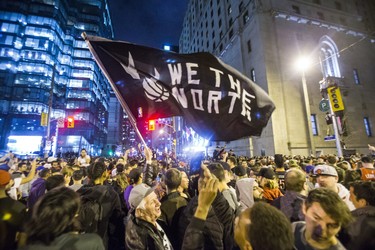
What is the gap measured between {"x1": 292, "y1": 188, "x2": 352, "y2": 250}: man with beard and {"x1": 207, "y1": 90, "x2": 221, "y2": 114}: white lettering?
1.85m

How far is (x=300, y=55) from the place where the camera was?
26.3 m

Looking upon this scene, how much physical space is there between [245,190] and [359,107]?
33480 mm

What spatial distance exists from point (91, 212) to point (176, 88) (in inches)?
92.9

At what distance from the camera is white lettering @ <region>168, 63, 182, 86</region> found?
11.5ft

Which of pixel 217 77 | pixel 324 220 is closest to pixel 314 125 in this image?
pixel 217 77

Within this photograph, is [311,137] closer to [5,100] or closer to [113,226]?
[113,226]

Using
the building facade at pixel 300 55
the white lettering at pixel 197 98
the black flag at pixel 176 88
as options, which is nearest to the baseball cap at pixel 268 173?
the black flag at pixel 176 88

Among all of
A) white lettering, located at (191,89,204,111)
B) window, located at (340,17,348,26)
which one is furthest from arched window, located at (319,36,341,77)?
white lettering, located at (191,89,204,111)

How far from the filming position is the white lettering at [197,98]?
3378 millimetres

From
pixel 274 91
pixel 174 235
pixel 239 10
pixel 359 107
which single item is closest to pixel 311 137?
pixel 274 91

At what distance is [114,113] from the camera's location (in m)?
100

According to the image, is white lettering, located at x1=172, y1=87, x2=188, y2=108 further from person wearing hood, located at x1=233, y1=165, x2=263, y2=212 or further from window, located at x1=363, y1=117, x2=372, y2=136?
window, located at x1=363, y1=117, x2=372, y2=136

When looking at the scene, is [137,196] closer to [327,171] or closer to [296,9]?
[327,171]

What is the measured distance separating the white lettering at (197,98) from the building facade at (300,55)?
21.2 meters
